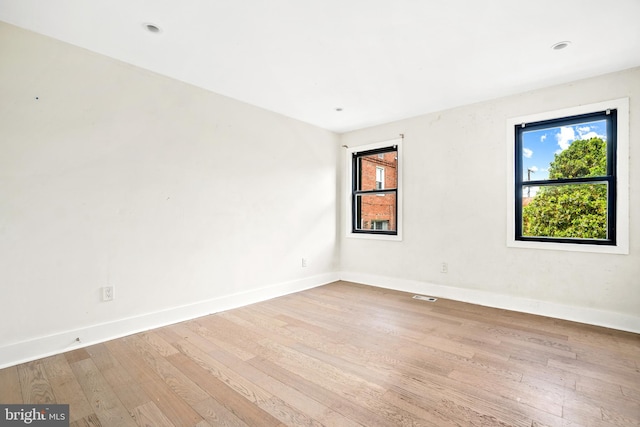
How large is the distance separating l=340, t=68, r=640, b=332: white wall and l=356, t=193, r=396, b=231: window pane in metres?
0.29

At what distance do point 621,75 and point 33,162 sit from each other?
5.18 metres

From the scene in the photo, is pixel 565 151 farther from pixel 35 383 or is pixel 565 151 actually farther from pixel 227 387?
pixel 35 383

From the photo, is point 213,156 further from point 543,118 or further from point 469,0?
point 543,118

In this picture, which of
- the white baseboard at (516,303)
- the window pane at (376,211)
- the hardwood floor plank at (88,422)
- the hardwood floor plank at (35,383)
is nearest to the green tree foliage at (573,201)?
the white baseboard at (516,303)

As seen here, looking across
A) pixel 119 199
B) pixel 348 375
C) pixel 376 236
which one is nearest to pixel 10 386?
pixel 119 199

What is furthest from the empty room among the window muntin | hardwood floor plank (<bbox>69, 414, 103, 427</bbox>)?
the window muntin

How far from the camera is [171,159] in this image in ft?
10.1

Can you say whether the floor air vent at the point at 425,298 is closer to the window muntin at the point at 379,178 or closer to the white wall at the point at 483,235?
the white wall at the point at 483,235

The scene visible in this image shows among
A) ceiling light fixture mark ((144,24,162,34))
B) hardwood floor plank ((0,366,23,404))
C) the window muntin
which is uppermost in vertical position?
ceiling light fixture mark ((144,24,162,34))

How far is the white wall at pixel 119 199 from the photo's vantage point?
7.50 feet

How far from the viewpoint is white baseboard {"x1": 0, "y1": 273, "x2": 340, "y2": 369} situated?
2256mm

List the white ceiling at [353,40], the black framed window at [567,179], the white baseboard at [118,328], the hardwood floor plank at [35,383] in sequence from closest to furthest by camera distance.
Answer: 1. the hardwood floor plank at [35,383]
2. the white ceiling at [353,40]
3. the white baseboard at [118,328]
4. the black framed window at [567,179]

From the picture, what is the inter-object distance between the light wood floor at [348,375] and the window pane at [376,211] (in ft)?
6.02

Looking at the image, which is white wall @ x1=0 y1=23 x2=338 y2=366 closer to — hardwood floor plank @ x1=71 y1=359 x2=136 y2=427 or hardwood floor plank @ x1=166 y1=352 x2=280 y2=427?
hardwood floor plank @ x1=71 y1=359 x2=136 y2=427
